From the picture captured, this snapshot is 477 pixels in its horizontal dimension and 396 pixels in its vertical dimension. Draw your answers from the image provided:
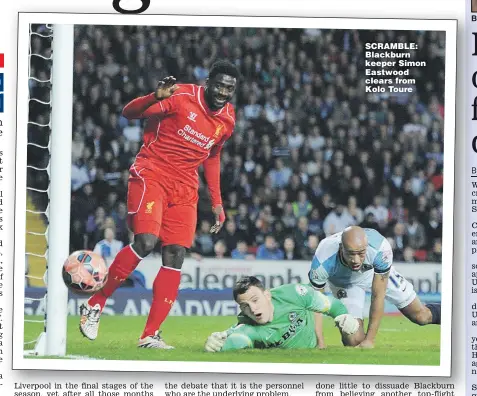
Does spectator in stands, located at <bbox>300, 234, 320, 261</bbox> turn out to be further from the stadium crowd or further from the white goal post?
the white goal post

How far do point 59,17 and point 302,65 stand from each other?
188 cm

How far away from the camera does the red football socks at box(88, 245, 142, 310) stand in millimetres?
17156

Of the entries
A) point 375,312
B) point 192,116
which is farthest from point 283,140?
point 375,312

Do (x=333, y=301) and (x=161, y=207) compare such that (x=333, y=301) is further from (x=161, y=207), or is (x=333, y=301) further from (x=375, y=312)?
(x=161, y=207)

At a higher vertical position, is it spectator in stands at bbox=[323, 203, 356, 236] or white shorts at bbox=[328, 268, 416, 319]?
spectator in stands at bbox=[323, 203, 356, 236]

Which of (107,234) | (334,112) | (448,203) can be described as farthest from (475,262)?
(107,234)

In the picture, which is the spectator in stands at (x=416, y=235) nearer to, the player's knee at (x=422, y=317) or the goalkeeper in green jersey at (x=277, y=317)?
the player's knee at (x=422, y=317)

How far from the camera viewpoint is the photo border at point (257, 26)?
56.1ft

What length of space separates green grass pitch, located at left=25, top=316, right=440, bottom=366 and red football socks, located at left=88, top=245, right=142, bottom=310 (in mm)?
186

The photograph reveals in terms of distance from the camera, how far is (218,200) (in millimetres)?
17234

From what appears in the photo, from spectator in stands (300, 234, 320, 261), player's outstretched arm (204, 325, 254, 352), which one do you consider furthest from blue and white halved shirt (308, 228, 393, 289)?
player's outstretched arm (204, 325, 254, 352)

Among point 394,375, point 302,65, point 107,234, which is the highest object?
point 302,65

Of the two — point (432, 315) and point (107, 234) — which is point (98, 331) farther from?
point (432, 315)

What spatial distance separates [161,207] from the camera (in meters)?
17.2
